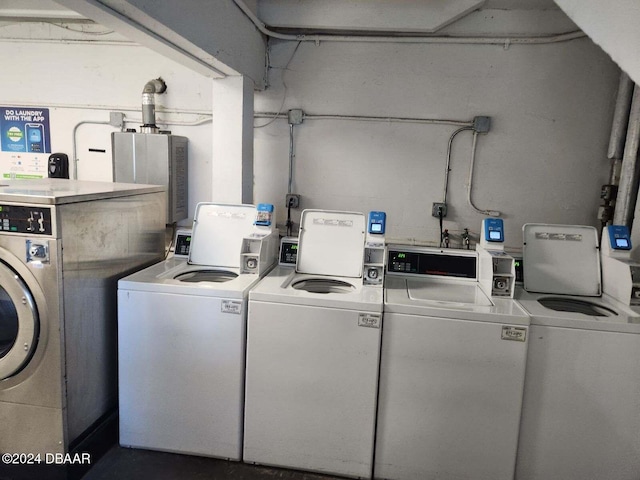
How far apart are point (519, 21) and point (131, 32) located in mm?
2334

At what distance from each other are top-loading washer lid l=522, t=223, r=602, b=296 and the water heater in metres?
2.26

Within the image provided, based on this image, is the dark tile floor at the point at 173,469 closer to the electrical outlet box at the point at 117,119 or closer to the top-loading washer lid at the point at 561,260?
the top-loading washer lid at the point at 561,260

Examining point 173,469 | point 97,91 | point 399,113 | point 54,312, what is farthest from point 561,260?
point 97,91

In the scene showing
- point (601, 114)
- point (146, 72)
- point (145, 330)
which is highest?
point (146, 72)

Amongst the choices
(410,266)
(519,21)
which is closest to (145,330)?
(410,266)

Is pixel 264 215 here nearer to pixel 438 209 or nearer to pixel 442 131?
pixel 438 209

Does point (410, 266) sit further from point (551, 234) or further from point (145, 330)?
point (145, 330)

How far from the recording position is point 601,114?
9.20 ft

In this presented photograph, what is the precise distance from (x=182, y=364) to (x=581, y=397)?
181 cm

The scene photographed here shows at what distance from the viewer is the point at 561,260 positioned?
2.40 m

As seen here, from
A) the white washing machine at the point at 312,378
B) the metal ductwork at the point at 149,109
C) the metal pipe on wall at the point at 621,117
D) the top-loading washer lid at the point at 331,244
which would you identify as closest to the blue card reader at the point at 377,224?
the top-loading washer lid at the point at 331,244

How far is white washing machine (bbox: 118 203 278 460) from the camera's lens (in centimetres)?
204

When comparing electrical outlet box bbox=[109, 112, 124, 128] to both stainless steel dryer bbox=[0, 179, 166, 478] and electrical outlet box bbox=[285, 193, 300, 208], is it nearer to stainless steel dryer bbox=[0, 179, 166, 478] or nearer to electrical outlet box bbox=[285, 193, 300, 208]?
stainless steel dryer bbox=[0, 179, 166, 478]

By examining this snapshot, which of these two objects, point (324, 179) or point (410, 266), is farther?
point (324, 179)
